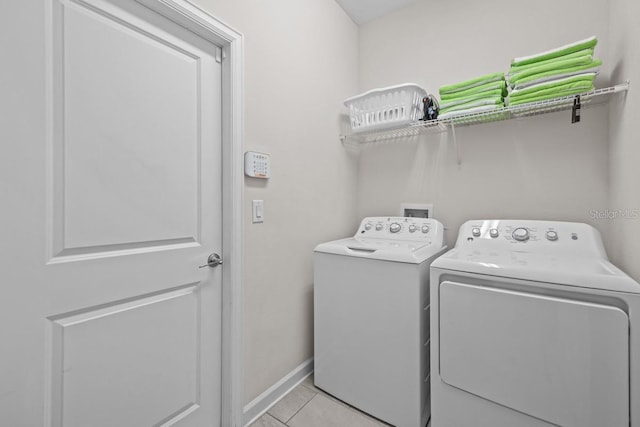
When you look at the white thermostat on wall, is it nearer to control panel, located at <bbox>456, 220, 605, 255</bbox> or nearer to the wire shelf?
the wire shelf

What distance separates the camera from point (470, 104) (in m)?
1.60

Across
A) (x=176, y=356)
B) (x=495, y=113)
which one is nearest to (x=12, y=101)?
(x=176, y=356)

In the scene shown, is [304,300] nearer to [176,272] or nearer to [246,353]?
[246,353]

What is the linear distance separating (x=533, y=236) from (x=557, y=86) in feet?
2.45

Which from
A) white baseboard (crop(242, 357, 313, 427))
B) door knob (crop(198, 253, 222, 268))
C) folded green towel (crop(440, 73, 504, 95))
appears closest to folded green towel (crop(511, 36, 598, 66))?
folded green towel (crop(440, 73, 504, 95))

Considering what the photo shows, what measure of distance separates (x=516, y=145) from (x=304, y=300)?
5.49ft

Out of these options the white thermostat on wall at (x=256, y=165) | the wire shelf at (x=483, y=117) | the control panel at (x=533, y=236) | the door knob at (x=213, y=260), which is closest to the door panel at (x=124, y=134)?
the door knob at (x=213, y=260)

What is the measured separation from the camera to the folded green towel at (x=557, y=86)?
127 cm

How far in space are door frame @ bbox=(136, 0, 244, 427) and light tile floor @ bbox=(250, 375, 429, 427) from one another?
0.22 m

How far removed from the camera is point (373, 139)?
224 cm

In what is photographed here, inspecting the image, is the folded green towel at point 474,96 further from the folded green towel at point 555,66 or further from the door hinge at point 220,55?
the door hinge at point 220,55

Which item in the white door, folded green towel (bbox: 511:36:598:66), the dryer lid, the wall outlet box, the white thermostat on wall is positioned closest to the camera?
the white door

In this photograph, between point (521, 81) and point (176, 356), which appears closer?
point (176, 356)

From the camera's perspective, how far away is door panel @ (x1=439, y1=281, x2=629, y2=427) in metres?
0.93
